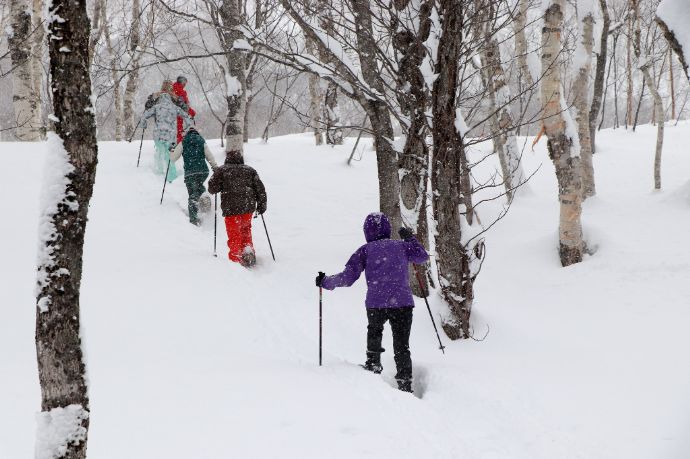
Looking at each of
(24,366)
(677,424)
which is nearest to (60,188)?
(24,366)

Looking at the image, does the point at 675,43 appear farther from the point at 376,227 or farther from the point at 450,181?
the point at 450,181

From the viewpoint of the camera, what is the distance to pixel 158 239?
9.10m

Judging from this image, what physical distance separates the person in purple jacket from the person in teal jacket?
209 inches

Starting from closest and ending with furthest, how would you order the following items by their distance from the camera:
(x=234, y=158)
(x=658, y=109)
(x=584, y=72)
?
(x=234, y=158)
(x=584, y=72)
(x=658, y=109)

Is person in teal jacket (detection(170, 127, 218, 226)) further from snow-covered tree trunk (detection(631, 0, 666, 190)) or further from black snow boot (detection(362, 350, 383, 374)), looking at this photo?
snow-covered tree trunk (detection(631, 0, 666, 190))

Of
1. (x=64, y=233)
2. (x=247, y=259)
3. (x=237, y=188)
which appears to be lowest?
(x=247, y=259)

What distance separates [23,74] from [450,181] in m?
10.9

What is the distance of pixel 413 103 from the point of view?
6.43m

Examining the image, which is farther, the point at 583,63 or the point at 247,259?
the point at 583,63

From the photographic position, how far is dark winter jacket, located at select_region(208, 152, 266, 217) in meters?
8.61

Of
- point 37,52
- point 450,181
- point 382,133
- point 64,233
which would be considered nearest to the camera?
point 64,233

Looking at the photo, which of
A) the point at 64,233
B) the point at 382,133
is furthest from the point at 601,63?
the point at 64,233

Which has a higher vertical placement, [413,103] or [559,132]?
[413,103]

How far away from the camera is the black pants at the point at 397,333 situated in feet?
17.6
